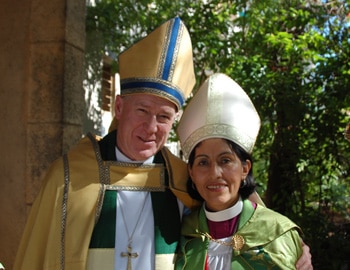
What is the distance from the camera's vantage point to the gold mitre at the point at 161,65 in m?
2.53

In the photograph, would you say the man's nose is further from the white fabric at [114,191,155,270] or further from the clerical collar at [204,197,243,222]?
the clerical collar at [204,197,243,222]

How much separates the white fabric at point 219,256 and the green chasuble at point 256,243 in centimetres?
3

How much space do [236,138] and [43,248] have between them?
105cm

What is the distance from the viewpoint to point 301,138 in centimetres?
584

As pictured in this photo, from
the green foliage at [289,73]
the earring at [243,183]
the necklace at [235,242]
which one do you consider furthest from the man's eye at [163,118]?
the green foliage at [289,73]

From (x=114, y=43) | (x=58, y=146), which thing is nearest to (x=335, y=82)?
(x=114, y=43)

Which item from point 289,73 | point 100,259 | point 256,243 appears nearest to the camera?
point 256,243

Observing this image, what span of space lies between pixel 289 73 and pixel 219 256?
3932 millimetres

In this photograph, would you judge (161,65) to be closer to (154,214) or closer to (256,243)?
(154,214)

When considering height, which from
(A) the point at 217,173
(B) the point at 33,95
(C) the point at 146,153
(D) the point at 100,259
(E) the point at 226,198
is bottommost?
(D) the point at 100,259

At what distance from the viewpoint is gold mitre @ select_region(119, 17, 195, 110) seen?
253cm

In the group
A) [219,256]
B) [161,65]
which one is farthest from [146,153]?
[219,256]

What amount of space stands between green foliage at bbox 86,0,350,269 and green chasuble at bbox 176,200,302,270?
10.3 feet

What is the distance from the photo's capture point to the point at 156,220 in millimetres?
2482
